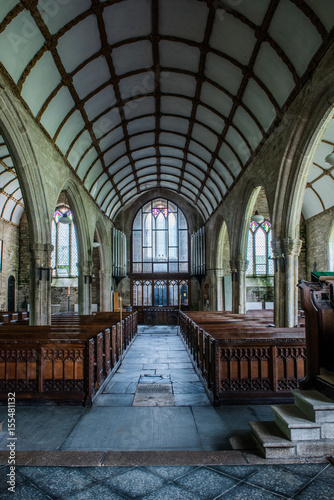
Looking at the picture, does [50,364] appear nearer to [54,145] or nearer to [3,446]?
[3,446]

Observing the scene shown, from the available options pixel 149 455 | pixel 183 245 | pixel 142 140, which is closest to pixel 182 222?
pixel 183 245

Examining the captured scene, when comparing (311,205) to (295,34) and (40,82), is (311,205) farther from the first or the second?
(40,82)

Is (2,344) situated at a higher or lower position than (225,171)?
lower

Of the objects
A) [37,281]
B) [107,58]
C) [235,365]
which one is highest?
[107,58]

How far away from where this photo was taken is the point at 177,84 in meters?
8.32

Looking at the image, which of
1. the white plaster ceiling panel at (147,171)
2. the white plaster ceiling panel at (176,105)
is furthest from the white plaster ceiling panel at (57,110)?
the white plaster ceiling panel at (147,171)

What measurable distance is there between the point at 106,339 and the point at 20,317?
238 inches

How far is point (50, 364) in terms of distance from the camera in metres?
4.37

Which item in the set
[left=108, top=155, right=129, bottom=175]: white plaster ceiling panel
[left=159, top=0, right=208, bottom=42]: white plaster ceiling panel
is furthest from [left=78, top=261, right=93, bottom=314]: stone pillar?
[left=159, top=0, right=208, bottom=42]: white plaster ceiling panel

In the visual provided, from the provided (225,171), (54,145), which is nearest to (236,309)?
(225,171)

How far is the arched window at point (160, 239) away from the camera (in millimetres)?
17859

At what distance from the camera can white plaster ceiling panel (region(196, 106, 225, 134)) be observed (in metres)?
8.92

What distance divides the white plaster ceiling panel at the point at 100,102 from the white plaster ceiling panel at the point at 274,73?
11.4ft

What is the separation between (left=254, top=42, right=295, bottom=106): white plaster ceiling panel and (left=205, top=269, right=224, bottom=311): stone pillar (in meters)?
9.50
